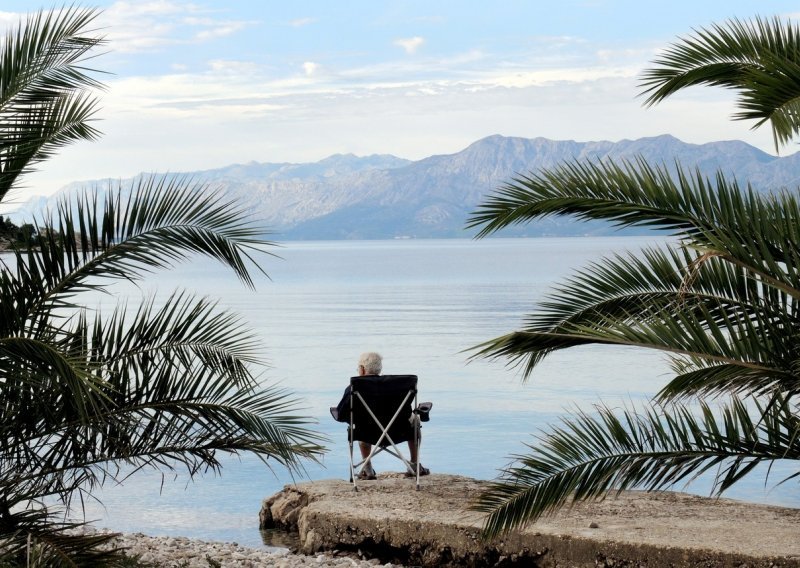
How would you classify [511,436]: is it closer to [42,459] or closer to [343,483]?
[343,483]

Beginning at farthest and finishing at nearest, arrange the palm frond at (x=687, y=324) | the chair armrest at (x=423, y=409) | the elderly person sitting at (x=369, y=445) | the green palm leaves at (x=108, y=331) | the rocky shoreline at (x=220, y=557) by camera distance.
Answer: the elderly person sitting at (x=369, y=445)
the chair armrest at (x=423, y=409)
the rocky shoreline at (x=220, y=557)
the green palm leaves at (x=108, y=331)
the palm frond at (x=687, y=324)

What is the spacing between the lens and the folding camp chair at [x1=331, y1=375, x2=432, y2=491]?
27.2 feet

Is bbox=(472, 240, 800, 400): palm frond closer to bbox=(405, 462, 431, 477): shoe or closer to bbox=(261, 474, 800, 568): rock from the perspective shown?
bbox=(261, 474, 800, 568): rock

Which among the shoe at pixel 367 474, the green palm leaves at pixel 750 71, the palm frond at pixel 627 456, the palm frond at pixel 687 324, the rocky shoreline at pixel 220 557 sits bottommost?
the rocky shoreline at pixel 220 557

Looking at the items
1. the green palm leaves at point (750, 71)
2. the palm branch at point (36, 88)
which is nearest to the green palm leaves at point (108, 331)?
the palm branch at point (36, 88)

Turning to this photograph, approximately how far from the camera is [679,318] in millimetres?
4668

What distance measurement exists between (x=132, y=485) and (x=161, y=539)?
359 cm

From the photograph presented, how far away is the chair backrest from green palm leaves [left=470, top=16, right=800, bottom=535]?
2773 mm

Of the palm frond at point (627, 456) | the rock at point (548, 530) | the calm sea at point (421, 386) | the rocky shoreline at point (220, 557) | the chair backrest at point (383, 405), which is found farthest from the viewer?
the calm sea at point (421, 386)

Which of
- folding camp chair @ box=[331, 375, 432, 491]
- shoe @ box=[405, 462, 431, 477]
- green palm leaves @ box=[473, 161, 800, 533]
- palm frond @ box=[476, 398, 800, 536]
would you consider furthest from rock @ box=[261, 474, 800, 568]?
green palm leaves @ box=[473, 161, 800, 533]

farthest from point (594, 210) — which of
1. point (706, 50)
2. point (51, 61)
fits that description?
point (51, 61)

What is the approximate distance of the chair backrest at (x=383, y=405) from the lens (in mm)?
8289

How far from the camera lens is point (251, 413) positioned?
5414 mm

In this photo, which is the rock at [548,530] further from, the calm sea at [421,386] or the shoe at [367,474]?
the calm sea at [421,386]
